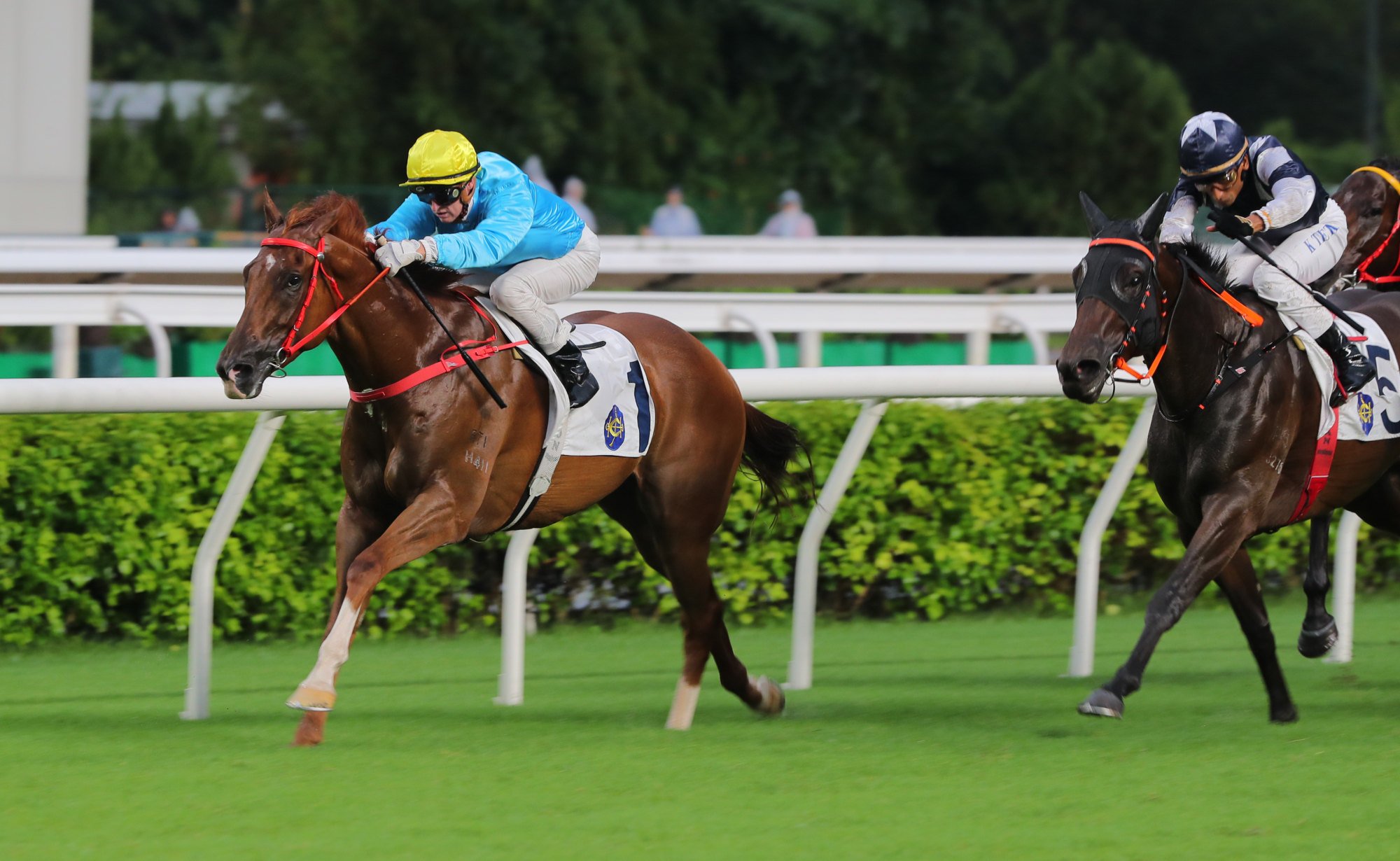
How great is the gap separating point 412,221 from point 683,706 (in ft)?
5.06

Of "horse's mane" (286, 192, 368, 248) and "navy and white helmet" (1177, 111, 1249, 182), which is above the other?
"navy and white helmet" (1177, 111, 1249, 182)

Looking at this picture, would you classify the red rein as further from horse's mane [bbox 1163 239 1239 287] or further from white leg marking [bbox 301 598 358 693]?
horse's mane [bbox 1163 239 1239 287]

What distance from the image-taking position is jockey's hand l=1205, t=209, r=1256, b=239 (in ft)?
19.3

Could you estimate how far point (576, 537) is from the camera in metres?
7.28

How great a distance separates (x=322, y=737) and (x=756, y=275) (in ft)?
Answer: 25.1

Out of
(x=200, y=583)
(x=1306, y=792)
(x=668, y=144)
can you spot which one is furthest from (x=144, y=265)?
(x=668, y=144)

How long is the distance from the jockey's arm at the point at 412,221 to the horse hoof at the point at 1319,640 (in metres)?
2.94

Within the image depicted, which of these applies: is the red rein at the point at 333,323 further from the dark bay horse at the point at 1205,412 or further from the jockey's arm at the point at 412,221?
the dark bay horse at the point at 1205,412

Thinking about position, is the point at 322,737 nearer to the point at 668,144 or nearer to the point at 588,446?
the point at 588,446

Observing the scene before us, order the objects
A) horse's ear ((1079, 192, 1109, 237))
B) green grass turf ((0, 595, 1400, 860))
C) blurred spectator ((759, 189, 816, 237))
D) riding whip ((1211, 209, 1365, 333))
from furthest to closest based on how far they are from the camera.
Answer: blurred spectator ((759, 189, 816, 237)) → riding whip ((1211, 209, 1365, 333)) → horse's ear ((1079, 192, 1109, 237)) → green grass turf ((0, 595, 1400, 860))

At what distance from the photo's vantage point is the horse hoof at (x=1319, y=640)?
616 centimetres

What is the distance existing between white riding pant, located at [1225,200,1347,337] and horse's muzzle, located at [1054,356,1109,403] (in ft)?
2.71

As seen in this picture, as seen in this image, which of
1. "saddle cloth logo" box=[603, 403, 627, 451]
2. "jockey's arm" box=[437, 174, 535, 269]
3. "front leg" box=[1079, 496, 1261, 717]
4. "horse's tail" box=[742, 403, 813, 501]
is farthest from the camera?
"horse's tail" box=[742, 403, 813, 501]

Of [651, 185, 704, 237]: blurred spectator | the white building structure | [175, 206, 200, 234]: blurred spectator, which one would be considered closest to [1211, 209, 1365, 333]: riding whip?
the white building structure
